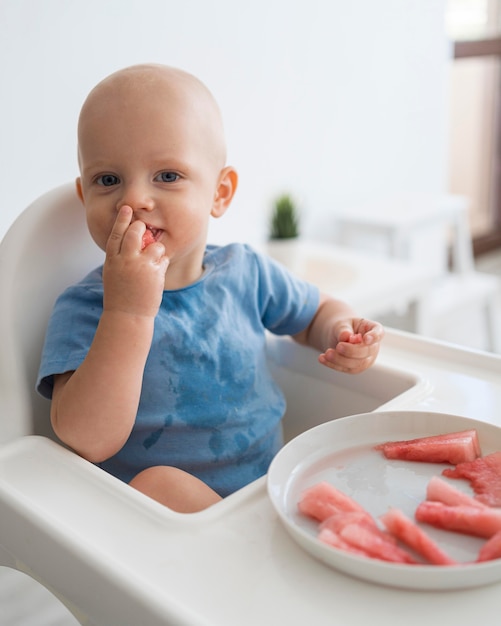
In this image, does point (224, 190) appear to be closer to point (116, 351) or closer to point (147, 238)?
point (147, 238)

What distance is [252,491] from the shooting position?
0.64m

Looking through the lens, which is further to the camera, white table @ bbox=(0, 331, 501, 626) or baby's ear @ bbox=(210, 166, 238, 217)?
baby's ear @ bbox=(210, 166, 238, 217)

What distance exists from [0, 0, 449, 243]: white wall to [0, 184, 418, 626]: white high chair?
0.35 metres

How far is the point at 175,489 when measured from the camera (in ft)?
2.47

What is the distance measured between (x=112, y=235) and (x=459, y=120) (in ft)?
8.89

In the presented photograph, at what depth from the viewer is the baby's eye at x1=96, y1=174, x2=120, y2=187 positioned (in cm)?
81

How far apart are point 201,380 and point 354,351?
0.17 m

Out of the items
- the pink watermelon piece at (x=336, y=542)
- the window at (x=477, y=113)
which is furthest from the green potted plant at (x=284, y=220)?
the window at (x=477, y=113)

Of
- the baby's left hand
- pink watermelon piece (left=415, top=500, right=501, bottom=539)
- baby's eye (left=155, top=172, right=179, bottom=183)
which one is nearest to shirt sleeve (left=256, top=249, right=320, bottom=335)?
the baby's left hand

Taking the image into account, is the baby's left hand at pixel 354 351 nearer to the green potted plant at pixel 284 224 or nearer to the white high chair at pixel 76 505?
the white high chair at pixel 76 505

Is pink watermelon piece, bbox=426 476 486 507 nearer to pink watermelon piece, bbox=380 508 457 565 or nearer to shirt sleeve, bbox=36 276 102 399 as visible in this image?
pink watermelon piece, bbox=380 508 457 565

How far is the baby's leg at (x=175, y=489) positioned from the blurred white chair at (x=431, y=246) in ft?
3.55

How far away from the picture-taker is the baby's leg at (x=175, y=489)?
74cm

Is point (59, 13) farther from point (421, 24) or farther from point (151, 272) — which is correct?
point (421, 24)
